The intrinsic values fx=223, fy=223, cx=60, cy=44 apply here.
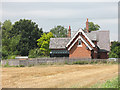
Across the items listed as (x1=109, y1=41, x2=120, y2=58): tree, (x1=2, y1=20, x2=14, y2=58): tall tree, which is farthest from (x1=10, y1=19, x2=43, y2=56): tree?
(x1=109, y1=41, x2=120, y2=58): tree

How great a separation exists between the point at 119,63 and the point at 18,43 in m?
42.3

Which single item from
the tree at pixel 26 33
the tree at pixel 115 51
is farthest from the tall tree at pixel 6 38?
the tree at pixel 115 51

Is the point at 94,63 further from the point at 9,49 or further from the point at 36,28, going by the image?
the point at 36,28

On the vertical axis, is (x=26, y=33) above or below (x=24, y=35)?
above

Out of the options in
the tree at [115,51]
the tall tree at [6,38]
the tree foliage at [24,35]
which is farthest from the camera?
the tree foliage at [24,35]

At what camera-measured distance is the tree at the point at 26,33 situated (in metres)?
83.8

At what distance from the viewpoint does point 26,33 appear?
85750 millimetres

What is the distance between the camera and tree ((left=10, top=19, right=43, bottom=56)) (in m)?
83.8

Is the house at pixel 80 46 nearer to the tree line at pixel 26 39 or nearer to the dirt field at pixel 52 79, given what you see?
the tree line at pixel 26 39

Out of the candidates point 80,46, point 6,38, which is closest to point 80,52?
point 80,46

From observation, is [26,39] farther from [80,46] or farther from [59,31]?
[59,31]

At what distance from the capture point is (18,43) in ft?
272

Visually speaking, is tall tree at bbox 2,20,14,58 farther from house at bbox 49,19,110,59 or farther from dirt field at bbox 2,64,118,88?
dirt field at bbox 2,64,118,88

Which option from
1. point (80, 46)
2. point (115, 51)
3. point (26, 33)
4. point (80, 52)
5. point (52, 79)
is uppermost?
point (26, 33)
